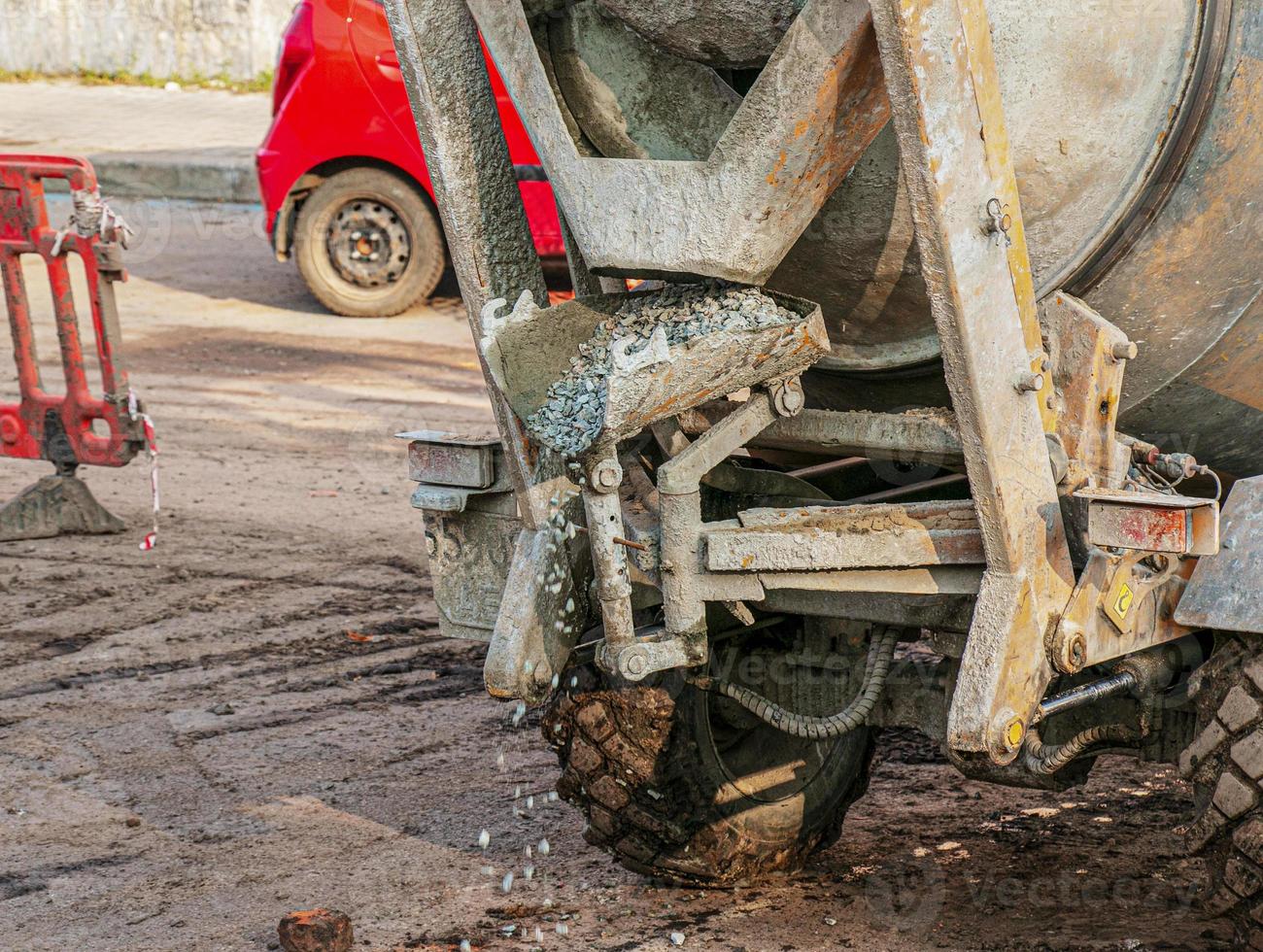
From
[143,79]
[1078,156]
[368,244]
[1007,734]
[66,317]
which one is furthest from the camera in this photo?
[143,79]

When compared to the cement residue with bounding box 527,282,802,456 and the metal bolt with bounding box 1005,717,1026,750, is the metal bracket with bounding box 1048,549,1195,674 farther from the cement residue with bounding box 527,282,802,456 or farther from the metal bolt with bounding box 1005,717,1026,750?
the cement residue with bounding box 527,282,802,456

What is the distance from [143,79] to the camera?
1825cm

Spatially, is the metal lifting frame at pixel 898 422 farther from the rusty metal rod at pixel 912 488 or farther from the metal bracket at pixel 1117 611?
the rusty metal rod at pixel 912 488

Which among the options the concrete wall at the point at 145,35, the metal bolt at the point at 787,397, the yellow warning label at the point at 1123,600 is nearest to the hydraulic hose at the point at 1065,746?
the yellow warning label at the point at 1123,600

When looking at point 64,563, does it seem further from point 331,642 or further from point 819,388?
point 819,388

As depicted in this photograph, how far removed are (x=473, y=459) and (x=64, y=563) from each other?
338 centimetres

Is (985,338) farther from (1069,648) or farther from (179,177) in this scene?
(179,177)

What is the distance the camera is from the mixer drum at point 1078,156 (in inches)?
117

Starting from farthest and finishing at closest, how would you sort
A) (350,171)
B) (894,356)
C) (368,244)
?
1. (368,244)
2. (350,171)
3. (894,356)

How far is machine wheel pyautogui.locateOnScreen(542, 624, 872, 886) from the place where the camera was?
11.8 feet

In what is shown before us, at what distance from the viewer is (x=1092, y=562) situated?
9.86ft

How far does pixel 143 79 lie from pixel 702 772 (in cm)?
1636

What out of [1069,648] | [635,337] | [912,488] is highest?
[635,337]

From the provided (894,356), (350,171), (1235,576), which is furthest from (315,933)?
(350,171)
